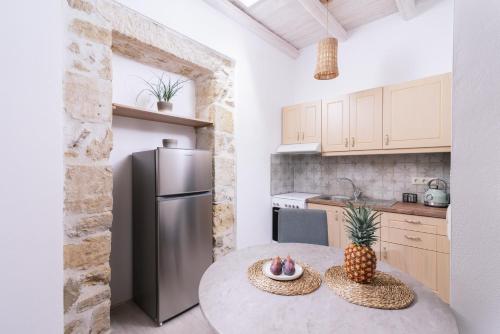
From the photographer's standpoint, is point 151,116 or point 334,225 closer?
point 151,116

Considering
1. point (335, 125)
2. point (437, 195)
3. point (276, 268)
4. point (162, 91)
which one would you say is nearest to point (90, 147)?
point (162, 91)

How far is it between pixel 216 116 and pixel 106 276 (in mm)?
1712

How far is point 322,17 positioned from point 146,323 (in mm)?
3563

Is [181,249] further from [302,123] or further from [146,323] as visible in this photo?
[302,123]

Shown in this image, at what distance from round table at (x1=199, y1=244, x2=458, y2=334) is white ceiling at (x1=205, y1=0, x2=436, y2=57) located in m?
2.62

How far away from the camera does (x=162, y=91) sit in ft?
7.50

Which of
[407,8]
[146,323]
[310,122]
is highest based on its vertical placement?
[407,8]

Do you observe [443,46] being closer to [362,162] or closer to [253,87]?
[362,162]

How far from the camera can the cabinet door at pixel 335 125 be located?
2795mm

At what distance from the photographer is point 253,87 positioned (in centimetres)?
293

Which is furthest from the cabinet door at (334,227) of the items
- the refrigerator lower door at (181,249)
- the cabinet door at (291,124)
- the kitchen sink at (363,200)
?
the refrigerator lower door at (181,249)

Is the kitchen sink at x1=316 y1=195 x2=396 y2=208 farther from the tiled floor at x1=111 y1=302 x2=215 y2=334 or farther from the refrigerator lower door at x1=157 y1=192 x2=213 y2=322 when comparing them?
the tiled floor at x1=111 y1=302 x2=215 y2=334

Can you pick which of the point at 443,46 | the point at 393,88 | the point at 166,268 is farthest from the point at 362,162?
the point at 166,268

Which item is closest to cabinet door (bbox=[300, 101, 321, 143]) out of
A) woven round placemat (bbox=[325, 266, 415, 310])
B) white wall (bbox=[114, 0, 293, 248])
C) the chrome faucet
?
white wall (bbox=[114, 0, 293, 248])
